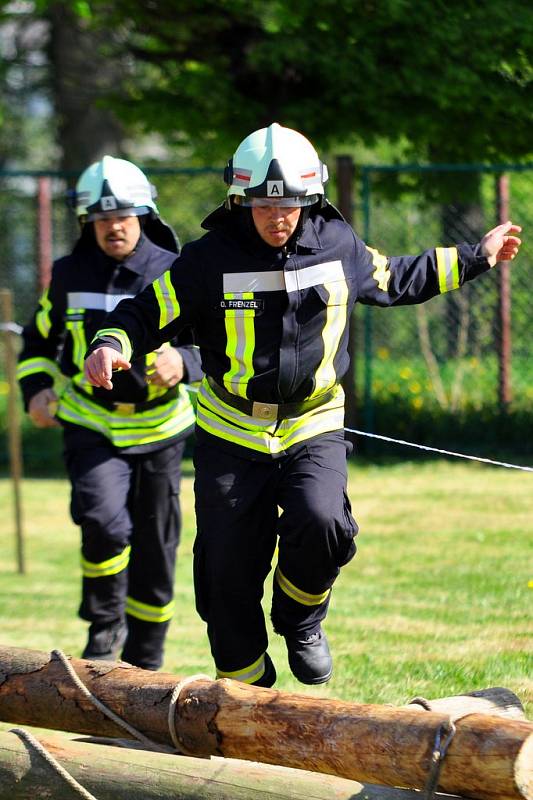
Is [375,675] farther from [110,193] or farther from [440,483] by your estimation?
[440,483]

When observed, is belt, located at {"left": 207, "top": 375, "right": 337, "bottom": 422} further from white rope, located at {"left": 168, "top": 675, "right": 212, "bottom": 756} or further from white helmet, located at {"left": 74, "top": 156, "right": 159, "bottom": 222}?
white helmet, located at {"left": 74, "top": 156, "right": 159, "bottom": 222}

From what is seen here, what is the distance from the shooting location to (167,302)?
15.3 ft

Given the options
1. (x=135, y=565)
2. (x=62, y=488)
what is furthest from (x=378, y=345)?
(x=135, y=565)

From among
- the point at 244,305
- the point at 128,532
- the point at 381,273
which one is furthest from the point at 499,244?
the point at 128,532

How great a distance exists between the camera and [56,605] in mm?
7832

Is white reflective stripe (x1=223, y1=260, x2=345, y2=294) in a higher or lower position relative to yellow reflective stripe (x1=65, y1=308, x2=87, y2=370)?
higher

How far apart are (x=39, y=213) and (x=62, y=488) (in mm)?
2638

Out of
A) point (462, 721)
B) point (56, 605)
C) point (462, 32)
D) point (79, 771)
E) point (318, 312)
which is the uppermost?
point (462, 32)

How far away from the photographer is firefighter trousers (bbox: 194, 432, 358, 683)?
462 cm

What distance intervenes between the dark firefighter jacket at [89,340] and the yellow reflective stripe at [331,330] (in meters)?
1.29

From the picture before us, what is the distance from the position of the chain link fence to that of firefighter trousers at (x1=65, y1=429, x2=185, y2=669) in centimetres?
563

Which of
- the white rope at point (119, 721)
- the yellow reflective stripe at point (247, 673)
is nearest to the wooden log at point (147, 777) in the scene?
the white rope at point (119, 721)

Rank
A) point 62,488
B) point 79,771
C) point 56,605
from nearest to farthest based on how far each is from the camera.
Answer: point 79,771 < point 56,605 < point 62,488

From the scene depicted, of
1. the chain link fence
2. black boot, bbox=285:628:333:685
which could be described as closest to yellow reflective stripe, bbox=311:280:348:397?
black boot, bbox=285:628:333:685
